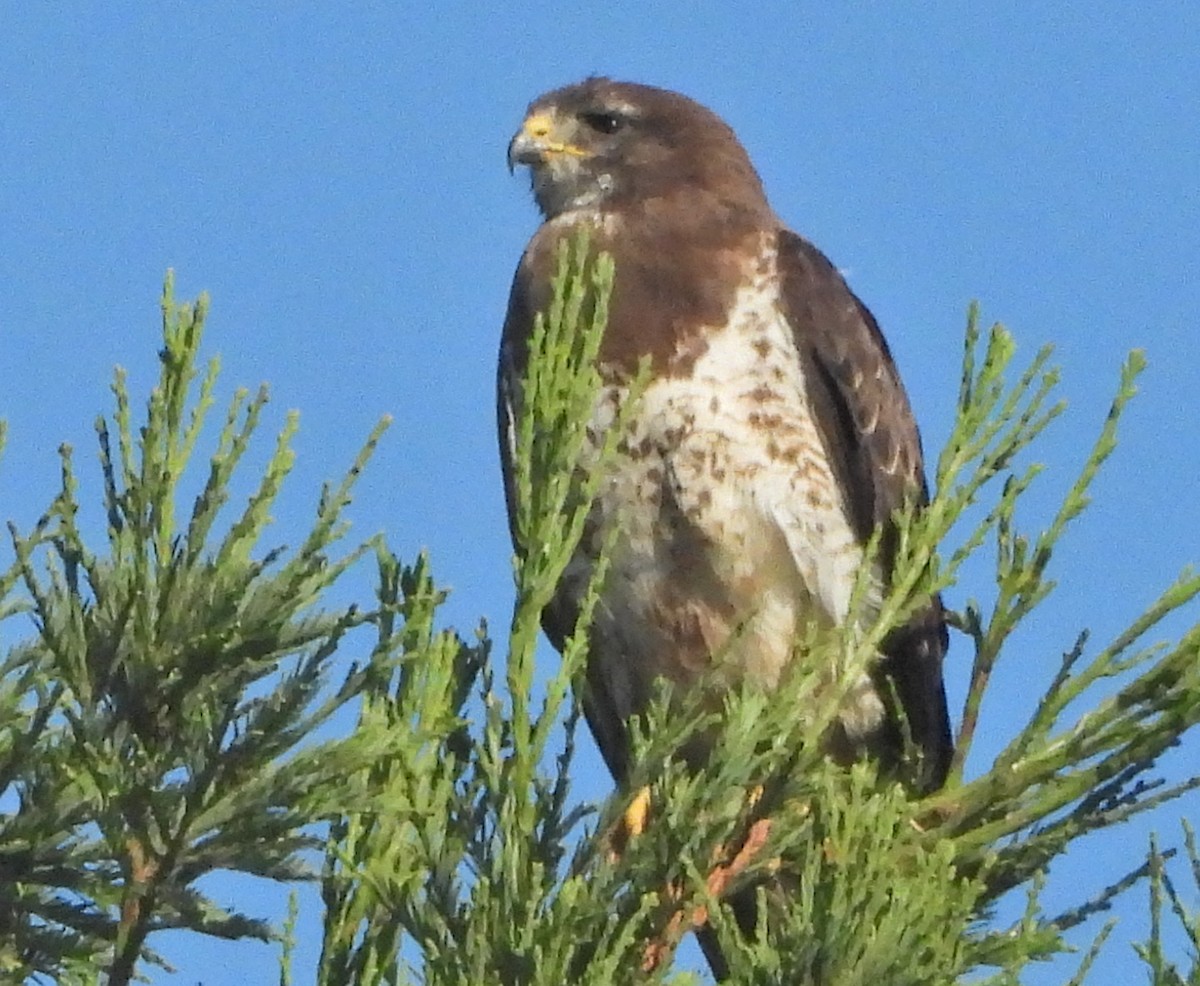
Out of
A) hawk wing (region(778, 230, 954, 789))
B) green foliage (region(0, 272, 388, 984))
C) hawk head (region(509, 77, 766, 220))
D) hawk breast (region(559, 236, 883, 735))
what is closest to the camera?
green foliage (region(0, 272, 388, 984))

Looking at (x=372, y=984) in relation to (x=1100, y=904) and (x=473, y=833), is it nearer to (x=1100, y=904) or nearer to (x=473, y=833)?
(x=473, y=833)

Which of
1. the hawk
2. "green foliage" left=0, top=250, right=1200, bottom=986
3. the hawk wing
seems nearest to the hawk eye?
the hawk

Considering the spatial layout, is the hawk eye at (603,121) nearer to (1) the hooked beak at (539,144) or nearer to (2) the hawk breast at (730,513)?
(1) the hooked beak at (539,144)

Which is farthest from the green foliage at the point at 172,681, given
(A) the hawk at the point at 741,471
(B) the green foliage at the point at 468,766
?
(A) the hawk at the point at 741,471

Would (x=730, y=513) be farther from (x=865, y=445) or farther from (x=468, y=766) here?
(x=468, y=766)

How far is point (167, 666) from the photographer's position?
2260mm

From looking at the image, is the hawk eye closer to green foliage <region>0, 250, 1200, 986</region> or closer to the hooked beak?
the hooked beak

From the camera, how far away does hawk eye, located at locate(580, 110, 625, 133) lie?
5.56m

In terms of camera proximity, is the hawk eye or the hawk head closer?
the hawk head

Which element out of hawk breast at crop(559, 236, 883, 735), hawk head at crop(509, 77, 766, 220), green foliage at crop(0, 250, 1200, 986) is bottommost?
green foliage at crop(0, 250, 1200, 986)

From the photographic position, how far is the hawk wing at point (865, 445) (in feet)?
14.7

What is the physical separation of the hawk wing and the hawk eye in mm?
1173

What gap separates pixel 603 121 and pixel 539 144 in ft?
0.68

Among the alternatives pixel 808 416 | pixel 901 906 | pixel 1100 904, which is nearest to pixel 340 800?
pixel 901 906
